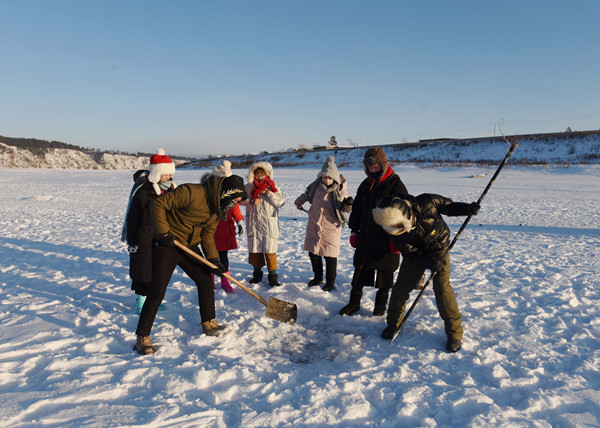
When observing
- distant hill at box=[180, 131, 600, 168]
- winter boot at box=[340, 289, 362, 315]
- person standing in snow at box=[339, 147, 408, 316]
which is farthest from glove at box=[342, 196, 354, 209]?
distant hill at box=[180, 131, 600, 168]

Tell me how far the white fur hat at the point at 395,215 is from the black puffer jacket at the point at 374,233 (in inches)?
34.2

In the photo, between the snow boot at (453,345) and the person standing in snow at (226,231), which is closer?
the snow boot at (453,345)

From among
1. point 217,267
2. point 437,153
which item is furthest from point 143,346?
point 437,153

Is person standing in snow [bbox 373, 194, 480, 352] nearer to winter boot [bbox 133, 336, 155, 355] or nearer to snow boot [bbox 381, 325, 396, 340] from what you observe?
snow boot [bbox 381, 325, 396, 340]

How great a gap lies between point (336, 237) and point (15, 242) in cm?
759

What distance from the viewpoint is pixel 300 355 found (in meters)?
3.52

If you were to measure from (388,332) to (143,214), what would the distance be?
2950mm

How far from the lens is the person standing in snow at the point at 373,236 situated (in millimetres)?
3877

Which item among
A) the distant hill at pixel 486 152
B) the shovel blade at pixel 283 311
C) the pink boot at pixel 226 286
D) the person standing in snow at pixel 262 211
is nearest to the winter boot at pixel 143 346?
the shovel blade at pixel 283 311

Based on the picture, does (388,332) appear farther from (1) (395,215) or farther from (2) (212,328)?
(2) (212,328)

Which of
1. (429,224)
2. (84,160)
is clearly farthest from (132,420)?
(84,160)

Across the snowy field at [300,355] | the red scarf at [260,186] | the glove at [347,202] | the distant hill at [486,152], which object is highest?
the distant hill at [486,152]

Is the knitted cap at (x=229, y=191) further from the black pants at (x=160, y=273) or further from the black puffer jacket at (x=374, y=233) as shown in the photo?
the black puffer jacket at (x=374, y=233)

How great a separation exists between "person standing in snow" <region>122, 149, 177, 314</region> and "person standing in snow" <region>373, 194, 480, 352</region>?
7.69 ft
